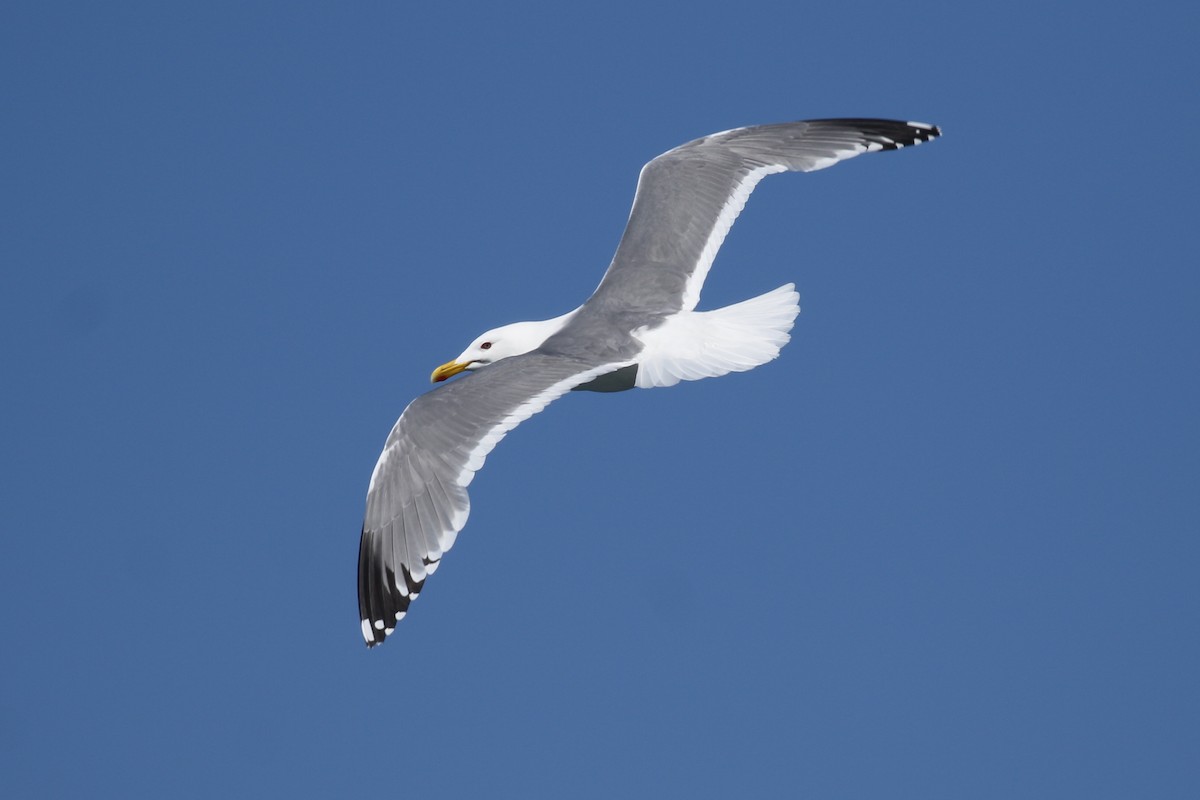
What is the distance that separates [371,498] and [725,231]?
9.08 ft

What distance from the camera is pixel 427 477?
6762 millimetres

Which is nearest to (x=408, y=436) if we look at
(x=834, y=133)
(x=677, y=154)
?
(x=677, y=154)

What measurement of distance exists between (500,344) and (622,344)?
1010mm

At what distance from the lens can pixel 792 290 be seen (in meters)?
7.78

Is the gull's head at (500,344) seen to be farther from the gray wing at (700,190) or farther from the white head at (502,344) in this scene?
the gray wing at (700,190)

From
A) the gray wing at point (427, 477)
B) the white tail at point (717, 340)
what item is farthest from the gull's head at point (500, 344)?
the gray wing at point (427, 477)

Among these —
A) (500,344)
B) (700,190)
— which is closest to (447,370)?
(500,344)

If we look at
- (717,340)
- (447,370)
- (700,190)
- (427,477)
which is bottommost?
(427,477)

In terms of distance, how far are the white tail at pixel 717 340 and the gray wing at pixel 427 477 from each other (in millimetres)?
302

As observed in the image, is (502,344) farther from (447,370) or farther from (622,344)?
(622,344)

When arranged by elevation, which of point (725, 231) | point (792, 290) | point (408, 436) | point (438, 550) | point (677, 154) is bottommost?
point (438, 550)

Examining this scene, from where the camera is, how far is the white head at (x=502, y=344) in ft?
26.4

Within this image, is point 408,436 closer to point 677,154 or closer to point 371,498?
point 371,498

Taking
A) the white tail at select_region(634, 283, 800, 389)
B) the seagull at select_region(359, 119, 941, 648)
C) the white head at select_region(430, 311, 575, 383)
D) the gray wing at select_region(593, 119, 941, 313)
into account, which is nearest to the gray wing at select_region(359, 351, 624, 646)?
the seagull at select_region(359, 119, 941, 648)
